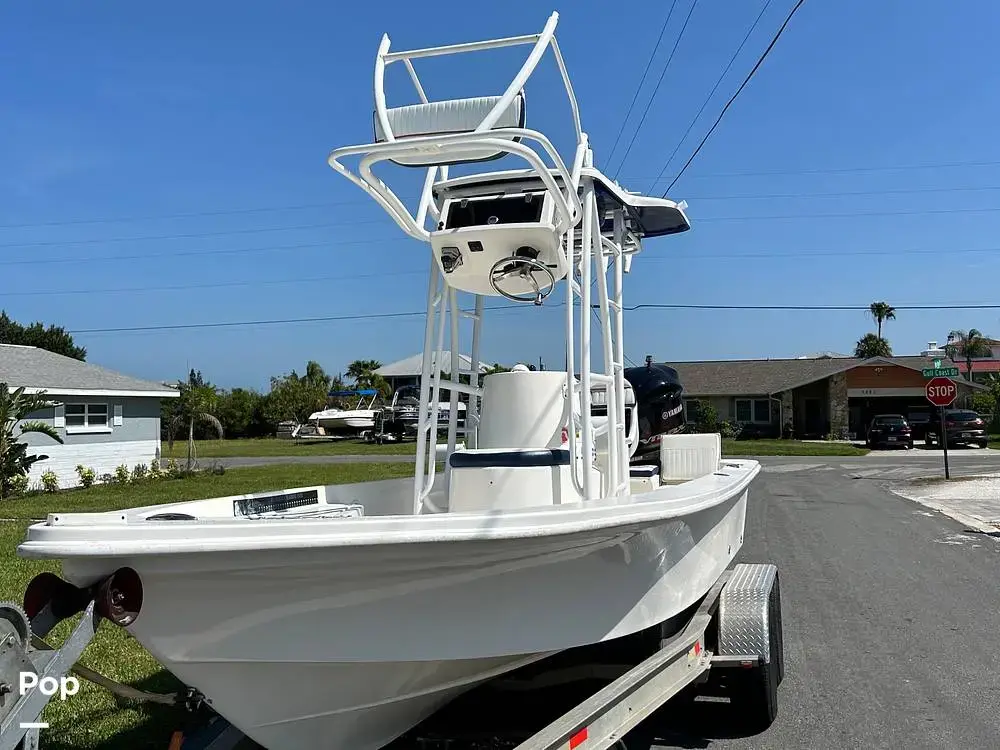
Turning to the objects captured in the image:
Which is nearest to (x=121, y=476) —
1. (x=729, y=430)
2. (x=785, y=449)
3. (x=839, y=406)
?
(x=785, y=449)

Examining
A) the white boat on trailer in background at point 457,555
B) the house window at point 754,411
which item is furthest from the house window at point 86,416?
the house window at point 754,411

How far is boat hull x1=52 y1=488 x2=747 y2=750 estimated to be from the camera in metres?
3.22

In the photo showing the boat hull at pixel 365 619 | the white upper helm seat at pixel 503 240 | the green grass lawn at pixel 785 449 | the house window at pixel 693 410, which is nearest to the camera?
the boat hull at pixel 365 619

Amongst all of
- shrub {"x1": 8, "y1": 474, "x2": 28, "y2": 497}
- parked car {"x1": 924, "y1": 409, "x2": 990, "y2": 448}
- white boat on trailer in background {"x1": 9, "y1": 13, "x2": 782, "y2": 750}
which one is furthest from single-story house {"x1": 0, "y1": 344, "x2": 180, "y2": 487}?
parked car {"x1": 924, "y1": 409, "x2": 990, "y2": 448}

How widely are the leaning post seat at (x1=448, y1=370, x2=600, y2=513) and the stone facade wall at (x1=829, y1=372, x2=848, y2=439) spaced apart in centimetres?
3717

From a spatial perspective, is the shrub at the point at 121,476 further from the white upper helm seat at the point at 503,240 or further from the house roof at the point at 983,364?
the house roof at the point at 983,364

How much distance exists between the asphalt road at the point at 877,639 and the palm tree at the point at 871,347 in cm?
6317

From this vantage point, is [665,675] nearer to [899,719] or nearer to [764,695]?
[764,695]

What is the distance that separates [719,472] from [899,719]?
5.94 ft

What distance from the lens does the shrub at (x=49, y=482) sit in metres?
18.0

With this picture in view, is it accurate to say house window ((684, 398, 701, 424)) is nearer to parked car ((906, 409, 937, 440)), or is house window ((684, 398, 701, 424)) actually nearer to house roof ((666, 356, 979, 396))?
house roof ((666, 356, 979, 396))

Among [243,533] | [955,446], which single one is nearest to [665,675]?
[243,533]

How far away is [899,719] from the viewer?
4.95 metres

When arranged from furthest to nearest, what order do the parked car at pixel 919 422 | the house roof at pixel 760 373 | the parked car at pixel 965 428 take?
the house roof at pixel 760 373
the parked car at pixel 919 422
the parked car at pixel 965 428
